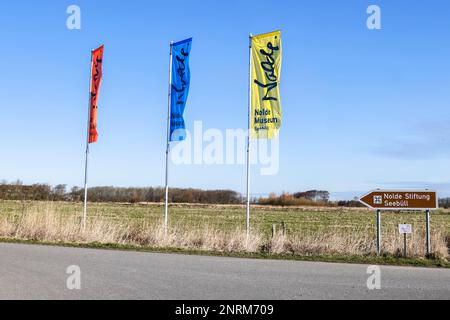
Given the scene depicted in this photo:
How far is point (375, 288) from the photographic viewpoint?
9.02 metres

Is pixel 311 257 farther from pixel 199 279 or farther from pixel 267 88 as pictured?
pixel 267 88

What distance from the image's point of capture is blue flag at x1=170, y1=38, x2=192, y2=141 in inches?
731

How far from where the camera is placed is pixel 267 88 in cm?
1720

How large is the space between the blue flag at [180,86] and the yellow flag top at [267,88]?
267 centimetres

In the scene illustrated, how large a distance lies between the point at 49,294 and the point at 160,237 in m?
8.61

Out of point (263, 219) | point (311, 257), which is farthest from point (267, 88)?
point (263, 219)

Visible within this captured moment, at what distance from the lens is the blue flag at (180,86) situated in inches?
731

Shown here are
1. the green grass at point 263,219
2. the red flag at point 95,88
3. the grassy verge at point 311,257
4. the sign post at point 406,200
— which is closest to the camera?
the grassy verge at point 311,257

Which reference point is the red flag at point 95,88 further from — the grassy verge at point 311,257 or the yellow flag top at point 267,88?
the yellow flag top at point 267,88

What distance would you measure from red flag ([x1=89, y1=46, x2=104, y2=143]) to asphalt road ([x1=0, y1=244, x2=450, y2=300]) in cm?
811

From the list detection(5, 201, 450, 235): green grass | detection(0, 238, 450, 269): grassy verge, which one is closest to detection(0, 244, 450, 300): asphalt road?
detection(0, 238, 450, 269): grassy verge

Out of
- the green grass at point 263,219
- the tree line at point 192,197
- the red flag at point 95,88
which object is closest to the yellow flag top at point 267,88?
the green grass at point 263,219
